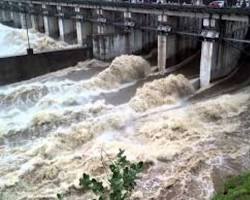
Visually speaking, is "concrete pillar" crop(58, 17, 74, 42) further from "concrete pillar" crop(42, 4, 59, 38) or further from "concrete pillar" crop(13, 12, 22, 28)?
"concrete pillar" crop(13, 12, 22, 28)

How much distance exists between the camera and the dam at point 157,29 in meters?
18.4

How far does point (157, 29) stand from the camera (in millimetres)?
21469

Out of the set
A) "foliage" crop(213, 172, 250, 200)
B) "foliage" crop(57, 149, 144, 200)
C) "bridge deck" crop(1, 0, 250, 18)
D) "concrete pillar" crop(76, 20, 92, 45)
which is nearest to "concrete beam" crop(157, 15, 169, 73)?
"bridge deck" crop(1, 0, 250, 18)

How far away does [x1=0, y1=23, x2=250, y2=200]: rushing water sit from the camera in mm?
10703

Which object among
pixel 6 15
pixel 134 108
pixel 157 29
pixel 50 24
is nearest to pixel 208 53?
pixel 157 29

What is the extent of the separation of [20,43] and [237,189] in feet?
78.8

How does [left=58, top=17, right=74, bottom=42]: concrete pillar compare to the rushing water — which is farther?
[left=58, top=17, right=74, bottom=42]: concrete pillar

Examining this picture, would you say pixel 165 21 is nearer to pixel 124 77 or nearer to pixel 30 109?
pixel 124 77

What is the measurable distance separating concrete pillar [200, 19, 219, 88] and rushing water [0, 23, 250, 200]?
1135 millimetres

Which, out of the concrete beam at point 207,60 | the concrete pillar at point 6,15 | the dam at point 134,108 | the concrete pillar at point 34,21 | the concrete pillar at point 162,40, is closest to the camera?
the dam at point 134,108

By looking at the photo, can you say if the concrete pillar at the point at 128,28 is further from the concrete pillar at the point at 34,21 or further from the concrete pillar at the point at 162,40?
the concrete pillar at the point at 34,21

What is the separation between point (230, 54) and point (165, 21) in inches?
167

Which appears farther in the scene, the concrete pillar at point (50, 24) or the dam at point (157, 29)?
the concrete pillar at point (50, 24)

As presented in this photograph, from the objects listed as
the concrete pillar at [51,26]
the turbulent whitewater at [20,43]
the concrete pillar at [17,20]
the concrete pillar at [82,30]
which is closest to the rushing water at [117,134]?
the turbulent whitewater at [20,43]
